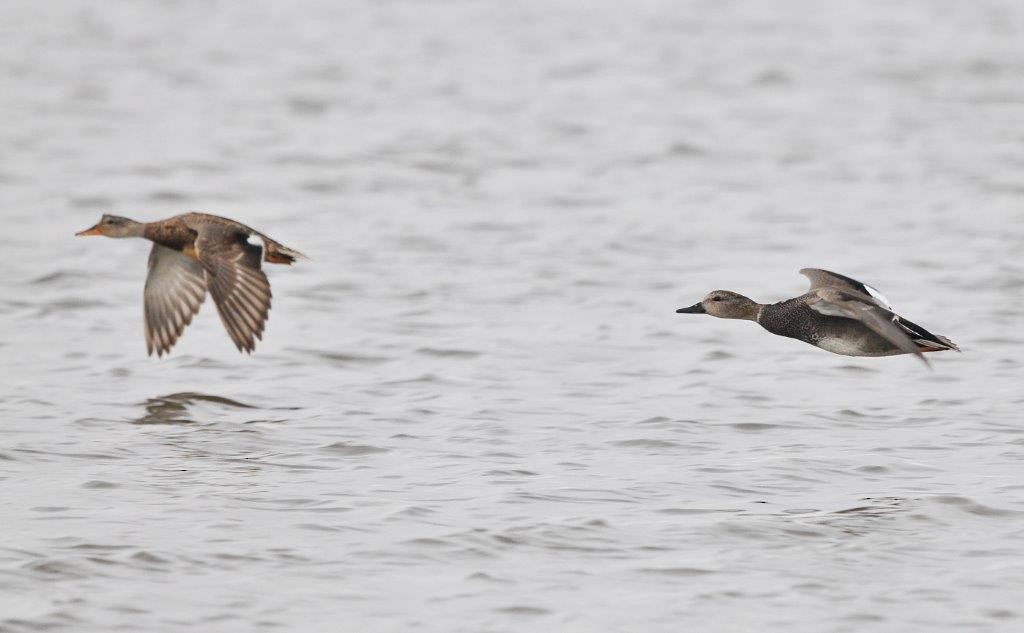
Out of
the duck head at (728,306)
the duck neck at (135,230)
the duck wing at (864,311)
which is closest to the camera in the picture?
the duck wing at (864,311)

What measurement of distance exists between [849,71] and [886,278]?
1063 centimetres

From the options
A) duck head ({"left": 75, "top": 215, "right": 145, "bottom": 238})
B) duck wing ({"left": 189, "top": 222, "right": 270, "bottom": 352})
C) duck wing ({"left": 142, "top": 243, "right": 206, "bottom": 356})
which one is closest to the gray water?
duck wing ({"left": 142, "top": 243, "right": 206, "bottom": 356})

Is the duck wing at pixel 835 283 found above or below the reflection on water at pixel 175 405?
above

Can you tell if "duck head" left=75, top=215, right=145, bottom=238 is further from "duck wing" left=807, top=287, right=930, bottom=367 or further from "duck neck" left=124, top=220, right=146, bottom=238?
"duck wing" left=807, top=287, right=930, bottom=367

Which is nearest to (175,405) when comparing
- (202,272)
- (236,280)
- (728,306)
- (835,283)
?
(236,280)

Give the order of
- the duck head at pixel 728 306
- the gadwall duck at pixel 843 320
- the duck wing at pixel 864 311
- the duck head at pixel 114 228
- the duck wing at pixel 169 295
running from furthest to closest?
the duck head at pixel 114 228, the duck wing at pixel 169 295, the duck head at pixel 728 306, the gadwall duck at pixel 843 320, the duck wing at pixel 864 311

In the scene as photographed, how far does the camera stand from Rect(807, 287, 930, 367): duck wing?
26.9 ft

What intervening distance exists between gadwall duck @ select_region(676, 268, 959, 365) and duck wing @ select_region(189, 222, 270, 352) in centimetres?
279

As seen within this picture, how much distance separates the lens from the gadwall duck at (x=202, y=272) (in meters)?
10.0

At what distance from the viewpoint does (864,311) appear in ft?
28.2

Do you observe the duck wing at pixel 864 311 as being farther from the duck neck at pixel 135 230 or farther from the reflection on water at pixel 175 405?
the duck neck at pixel 135 230

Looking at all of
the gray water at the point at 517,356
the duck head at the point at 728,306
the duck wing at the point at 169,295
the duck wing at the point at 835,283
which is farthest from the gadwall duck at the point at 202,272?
the duck wing at the point at 835,283

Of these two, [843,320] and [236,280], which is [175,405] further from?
[843,320]

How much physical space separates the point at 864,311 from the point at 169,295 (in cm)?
443
